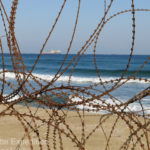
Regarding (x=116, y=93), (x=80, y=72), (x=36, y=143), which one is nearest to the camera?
(x=36, y=143)

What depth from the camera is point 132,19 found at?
4.44 ft

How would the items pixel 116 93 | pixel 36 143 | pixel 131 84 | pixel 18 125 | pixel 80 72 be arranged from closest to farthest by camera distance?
pixel 36 143 → pixel 18 125 → pixel 116 93 → pixel 131 84 → pixel 80 72

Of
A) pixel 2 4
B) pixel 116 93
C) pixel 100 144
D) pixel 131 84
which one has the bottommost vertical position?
pixel 100 144

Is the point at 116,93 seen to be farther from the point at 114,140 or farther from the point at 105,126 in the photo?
the point at 114,140

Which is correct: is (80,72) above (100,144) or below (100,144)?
above

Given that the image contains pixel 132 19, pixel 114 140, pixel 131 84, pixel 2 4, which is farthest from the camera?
pixel 131 84

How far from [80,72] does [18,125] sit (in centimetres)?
2048

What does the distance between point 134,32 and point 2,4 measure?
0.56 m

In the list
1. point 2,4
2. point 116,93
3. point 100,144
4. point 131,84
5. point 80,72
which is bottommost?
point 100,144

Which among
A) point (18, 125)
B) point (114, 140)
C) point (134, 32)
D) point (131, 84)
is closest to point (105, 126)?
point (114, 140)

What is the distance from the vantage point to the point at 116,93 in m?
12.9

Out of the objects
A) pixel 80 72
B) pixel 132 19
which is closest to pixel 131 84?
pixel 80 72

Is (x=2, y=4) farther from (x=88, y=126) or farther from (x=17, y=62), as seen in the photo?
(x=88, y=126)

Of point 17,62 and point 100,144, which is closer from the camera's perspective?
point 17,62
